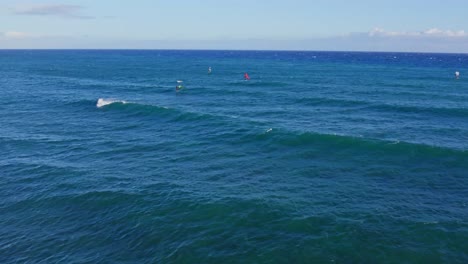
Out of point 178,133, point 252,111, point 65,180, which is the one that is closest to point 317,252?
point 65,180

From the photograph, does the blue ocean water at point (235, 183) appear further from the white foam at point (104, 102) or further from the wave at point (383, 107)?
the white foam at point (104, 102)

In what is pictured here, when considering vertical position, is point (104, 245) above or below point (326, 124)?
below

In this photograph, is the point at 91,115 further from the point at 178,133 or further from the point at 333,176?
the point at 333,176

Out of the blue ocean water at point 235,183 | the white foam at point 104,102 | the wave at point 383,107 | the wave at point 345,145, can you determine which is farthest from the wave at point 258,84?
the wave at point 345,145

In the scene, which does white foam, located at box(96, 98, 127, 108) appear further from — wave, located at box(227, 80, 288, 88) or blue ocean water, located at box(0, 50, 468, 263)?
wave, located at box(227, 80, 288, 88)

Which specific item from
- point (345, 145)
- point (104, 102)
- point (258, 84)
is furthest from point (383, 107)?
point (104, 102)

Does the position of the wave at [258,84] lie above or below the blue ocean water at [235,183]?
above

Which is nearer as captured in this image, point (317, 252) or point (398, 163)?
point (317, 252)

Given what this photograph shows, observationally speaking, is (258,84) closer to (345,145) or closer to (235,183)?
(345,145)
